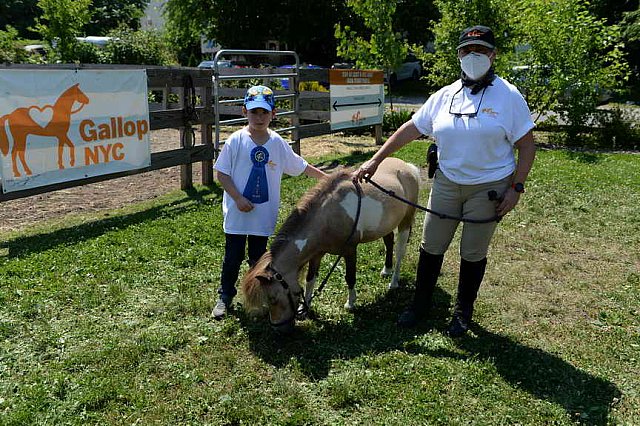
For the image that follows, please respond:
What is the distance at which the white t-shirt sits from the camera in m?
3.58

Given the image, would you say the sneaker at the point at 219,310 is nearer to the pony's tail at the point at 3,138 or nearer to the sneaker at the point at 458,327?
the sneaker at the point at 458,327

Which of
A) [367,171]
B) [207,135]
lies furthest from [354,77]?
[367,171]

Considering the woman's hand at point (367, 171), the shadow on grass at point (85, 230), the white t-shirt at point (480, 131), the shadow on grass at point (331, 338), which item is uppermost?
the white t-shirt at point (480, 131)

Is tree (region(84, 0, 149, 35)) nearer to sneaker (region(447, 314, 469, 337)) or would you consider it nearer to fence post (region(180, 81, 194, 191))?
fence post (region(180, 81, 194, 191))

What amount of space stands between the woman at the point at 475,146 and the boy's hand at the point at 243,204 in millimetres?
1057

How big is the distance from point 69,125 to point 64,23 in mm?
12496

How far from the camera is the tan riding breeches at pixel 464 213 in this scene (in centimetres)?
378

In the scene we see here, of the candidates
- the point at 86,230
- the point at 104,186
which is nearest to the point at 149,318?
the point at 86,230

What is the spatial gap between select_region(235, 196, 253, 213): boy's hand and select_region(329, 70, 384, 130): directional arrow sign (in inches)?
292

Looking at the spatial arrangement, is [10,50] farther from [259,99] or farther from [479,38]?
[479,38]

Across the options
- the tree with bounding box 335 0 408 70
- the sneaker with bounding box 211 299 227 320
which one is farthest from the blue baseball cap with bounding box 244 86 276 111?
the tree with bounding box 335 0 408 70

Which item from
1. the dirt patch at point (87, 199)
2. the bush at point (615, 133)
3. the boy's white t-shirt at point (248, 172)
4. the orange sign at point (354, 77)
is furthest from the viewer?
the bush at point (615, 133)

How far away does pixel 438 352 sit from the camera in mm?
3854

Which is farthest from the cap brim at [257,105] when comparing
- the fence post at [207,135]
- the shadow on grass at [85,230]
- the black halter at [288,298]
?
the fence post at [207,135]
